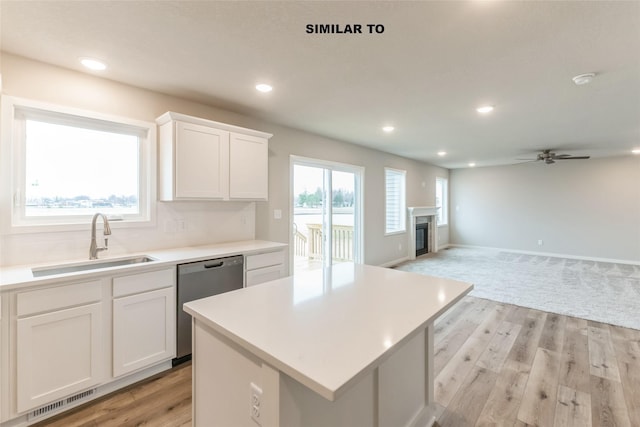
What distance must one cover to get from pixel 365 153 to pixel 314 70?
10.5ft

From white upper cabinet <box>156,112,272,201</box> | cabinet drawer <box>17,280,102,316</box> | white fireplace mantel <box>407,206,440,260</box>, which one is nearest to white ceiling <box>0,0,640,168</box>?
white upper cabinet <box>156,112,272,201</box>

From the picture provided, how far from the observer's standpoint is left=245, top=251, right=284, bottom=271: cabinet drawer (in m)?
2.84

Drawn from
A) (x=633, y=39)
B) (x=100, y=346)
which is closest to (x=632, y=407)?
(x=633, y=39)

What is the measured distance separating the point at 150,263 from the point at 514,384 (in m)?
2.93

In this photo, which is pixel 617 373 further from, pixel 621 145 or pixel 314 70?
pixel 621 145

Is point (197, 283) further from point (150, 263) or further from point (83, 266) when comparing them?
point (83, 266)

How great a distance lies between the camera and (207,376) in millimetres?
1292

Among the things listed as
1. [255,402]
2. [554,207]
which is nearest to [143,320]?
[255,402]

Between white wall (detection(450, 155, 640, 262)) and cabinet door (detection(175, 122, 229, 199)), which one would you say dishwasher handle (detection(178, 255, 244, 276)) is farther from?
white wall (detection(450, 155, 640, 262))

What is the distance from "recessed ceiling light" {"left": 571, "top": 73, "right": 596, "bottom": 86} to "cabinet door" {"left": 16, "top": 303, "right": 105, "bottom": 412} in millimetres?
4101

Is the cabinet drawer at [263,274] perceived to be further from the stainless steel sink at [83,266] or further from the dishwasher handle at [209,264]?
the stainless steel sink at [83,266]

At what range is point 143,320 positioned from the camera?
2182mm

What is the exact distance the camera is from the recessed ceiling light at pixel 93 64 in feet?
7.07

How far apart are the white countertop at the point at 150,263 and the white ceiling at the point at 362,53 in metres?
1.52
